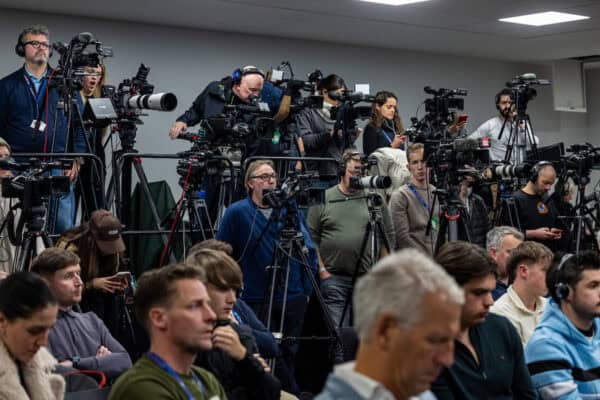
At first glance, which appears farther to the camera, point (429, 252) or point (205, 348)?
point (429, 252)

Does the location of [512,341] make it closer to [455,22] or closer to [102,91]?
[102,91]

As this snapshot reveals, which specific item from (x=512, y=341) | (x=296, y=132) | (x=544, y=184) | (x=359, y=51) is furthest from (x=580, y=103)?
(x=512, y=341)

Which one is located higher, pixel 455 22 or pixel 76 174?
pixel 455 22

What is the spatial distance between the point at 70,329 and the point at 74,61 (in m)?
2.10

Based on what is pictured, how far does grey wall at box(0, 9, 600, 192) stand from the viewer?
28.9ft

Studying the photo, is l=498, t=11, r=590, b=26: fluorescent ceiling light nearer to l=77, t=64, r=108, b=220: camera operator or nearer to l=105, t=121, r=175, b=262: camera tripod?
l=77, t=64, r=108, b=220: camera operator

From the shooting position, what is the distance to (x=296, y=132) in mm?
6211

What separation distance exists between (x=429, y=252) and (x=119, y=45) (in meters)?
4.41

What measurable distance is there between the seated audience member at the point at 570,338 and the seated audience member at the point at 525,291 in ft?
1.96

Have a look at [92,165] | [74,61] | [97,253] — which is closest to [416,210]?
[92,165]

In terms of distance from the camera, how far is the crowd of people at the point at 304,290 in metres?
1.72

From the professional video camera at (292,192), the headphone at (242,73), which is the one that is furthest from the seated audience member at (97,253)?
the headphone at (242,73)

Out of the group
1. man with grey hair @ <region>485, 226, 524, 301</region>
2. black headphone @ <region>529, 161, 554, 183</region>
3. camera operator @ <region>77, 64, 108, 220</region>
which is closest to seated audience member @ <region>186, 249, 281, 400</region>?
man with grey hair @ <region>485, 226, 524, 301</region>

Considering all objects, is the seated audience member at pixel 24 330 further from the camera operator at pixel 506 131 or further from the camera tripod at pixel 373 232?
the camera operator at pixel 506 131
